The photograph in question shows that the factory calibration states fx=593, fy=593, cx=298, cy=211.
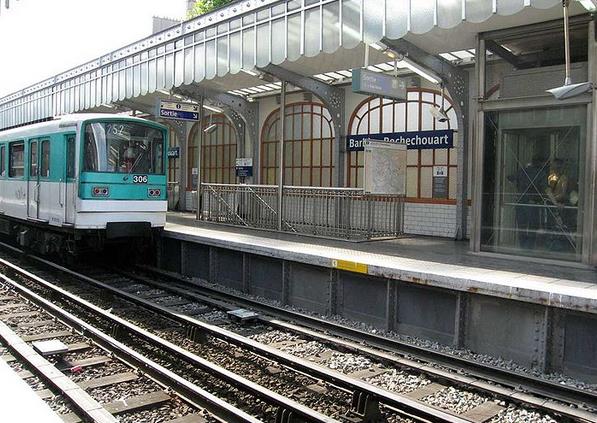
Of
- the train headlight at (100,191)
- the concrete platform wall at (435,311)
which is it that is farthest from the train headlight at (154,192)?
the concrete platform wall at (435,311)

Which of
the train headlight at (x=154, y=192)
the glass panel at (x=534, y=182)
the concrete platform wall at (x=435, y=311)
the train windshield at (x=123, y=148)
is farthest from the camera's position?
the train headlight at (x=154, y=192)

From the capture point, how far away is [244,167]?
760 inches

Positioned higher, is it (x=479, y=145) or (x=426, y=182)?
(x=479, y=145)

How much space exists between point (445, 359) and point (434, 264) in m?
2.06

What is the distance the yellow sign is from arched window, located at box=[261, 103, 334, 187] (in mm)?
7347

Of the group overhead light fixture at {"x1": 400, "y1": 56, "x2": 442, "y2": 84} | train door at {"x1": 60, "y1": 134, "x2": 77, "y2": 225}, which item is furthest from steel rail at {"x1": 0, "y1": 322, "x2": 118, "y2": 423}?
overhead light fixture at {"x1": 400, "y1": 56, "x2": 442, "y2": 84}

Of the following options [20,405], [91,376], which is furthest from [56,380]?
[20,405]

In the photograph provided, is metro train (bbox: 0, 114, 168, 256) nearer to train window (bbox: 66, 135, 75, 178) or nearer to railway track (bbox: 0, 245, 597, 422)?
train window (bbox: 66, 135, 75, 178)

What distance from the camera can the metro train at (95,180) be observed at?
11.4m

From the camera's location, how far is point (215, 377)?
6.44m

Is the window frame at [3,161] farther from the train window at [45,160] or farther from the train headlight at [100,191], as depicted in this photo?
the train headlight at [100,191]

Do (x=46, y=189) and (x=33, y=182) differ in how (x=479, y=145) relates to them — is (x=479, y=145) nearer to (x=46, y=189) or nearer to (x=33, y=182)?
(x=46, y=189)

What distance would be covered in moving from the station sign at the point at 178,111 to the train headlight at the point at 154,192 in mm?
3048

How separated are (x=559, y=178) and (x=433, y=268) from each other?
249 centimetres
